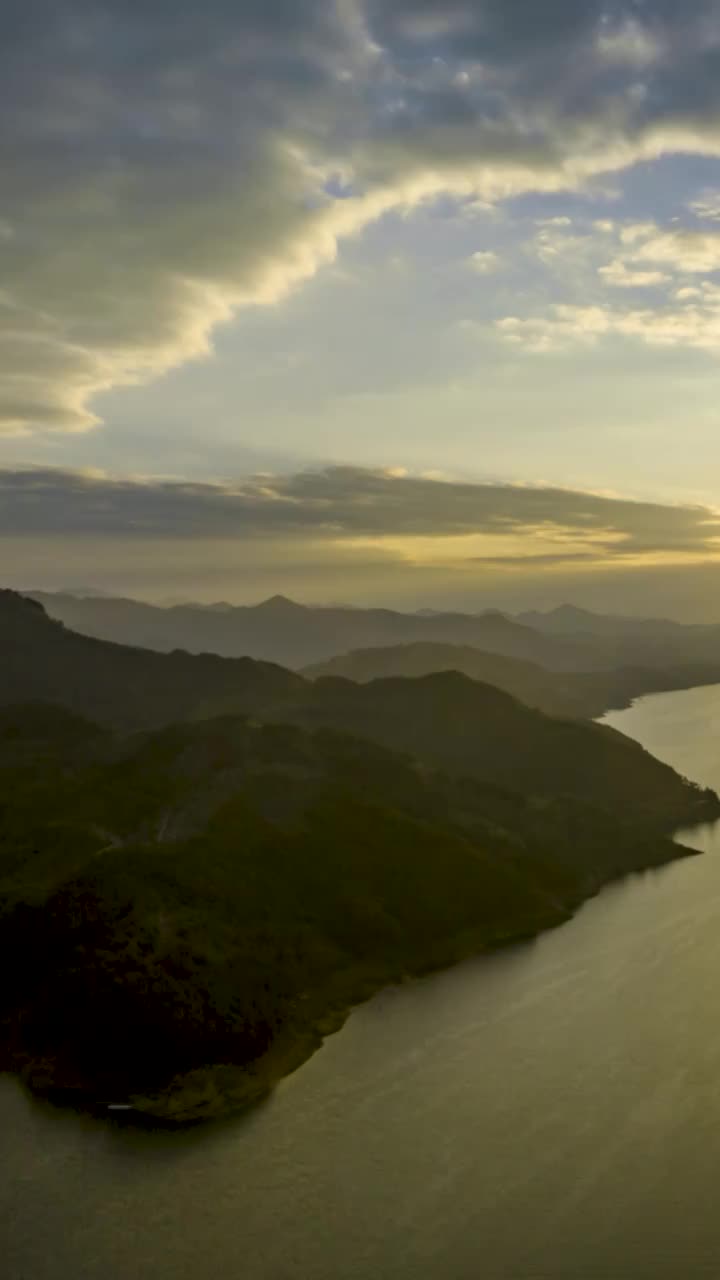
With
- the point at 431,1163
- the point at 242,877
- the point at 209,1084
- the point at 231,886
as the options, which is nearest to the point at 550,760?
the point at 242,877

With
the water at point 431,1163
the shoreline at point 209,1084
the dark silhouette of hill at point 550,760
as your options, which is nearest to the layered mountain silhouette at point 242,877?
the shoreline at point 209,1084

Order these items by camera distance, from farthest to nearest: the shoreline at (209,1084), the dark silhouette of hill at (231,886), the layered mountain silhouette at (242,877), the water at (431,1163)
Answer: the layered mountain silhouette at (242,877)
the dark silhouette of hill at (231,886)
the shoreline at (209,1084)
the water at (431,1163)

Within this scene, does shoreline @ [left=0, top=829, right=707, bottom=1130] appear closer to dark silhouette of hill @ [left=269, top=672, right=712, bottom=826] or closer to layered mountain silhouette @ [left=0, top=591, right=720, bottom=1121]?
layered mountain silhouette @ [left=0, top=591, right=720, bottom=1121]

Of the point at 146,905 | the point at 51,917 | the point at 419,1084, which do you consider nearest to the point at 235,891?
the point at 146,905

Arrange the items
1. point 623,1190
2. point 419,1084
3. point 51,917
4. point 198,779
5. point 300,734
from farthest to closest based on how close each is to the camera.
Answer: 1. point 300,734
2. point 198,779
3. point 51,917
4. point 419,1084
5. point 623,1190

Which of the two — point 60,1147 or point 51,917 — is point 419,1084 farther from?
point 51,917

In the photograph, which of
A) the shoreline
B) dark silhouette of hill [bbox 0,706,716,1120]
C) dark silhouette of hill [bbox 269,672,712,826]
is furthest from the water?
dark silhouette of hill [bbox 269,672,712,826]

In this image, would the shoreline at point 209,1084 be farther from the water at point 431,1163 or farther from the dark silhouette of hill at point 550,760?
the dark silhouette of hill at point 550,760
